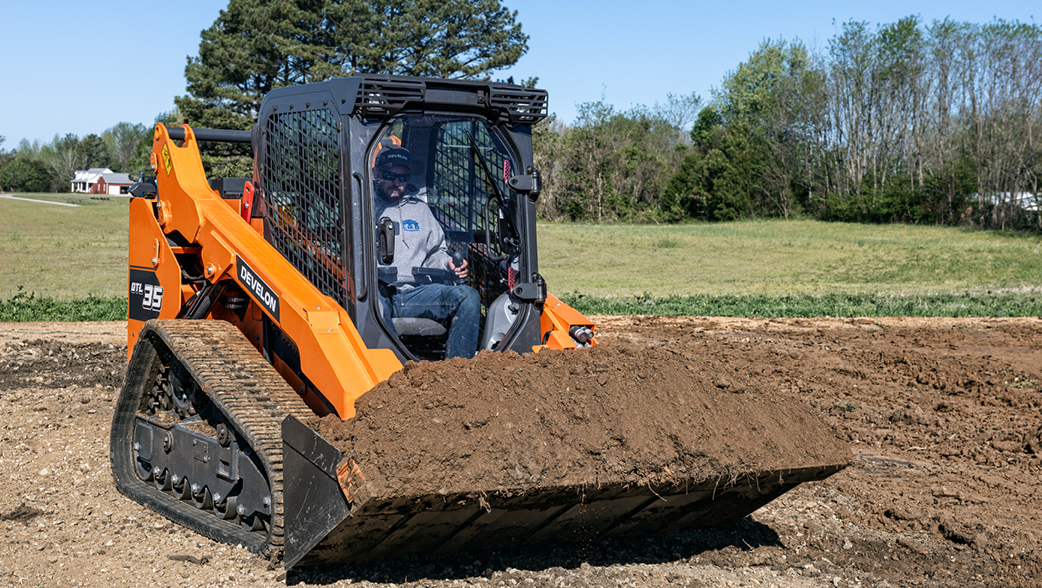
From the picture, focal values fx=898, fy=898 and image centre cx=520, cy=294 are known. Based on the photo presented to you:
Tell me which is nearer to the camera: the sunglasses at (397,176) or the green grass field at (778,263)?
the sunglasses at (397,176)

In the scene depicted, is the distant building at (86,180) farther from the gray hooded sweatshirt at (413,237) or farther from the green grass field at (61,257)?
the gray hooded sweatshirt at (413,237)

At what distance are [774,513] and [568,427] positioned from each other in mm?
2406

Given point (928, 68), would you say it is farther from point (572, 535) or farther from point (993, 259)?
point (572, 535)

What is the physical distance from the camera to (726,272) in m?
29.9

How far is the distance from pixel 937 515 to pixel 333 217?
13.7ft

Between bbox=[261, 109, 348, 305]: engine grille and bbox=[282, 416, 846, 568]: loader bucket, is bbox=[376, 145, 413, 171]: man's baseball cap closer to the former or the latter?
bbox=[261, 109, 348, 305]: engine grille

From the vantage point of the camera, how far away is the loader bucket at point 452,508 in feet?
12.3

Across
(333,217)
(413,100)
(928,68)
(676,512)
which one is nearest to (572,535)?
(676,512)

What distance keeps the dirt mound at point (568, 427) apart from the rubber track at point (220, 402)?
1.25 ft

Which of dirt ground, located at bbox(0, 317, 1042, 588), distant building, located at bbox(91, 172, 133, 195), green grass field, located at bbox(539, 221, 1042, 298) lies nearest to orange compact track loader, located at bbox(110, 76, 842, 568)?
dirt ground, located at bbox(0, 317, 1042, 588)

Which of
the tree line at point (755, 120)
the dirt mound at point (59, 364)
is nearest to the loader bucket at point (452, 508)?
the dirt mound at point (59, 364)

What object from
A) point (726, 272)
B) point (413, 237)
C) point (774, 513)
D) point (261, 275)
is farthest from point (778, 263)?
point (261, 275)

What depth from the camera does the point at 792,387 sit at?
9.66m

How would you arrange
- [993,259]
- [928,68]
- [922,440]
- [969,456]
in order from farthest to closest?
[928,68], [993,259], [922,440], [969,456]
